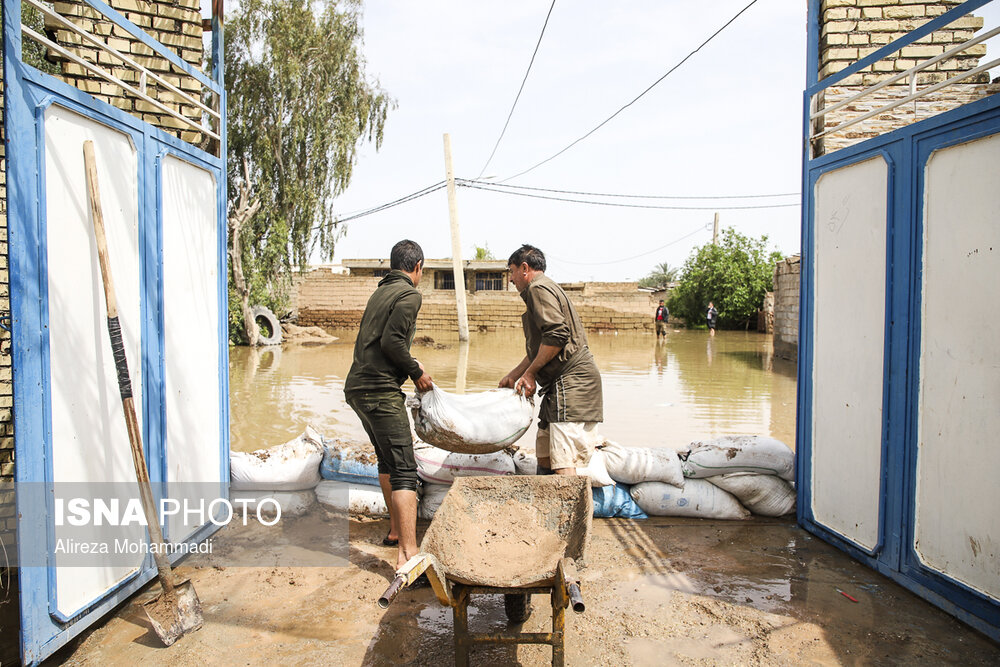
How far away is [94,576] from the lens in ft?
8.77

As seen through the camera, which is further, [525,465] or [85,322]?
[525,465]

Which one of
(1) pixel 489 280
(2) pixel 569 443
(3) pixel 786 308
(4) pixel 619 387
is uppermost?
(1) pixel 489 280

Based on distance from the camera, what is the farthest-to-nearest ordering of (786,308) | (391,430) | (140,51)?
(786,308) → (140,51) → (391,430)

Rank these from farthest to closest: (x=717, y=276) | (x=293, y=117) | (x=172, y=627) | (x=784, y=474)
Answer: (x=717, y=276), (x=293, y=117), (x=784, y=474), (x=172, y=627)

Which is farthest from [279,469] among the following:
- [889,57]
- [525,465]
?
[889,57]

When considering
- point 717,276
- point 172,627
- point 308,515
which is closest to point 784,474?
point 308,515

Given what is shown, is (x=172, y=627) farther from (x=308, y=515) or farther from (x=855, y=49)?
(x=855, y=49)

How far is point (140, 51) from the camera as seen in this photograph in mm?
3994

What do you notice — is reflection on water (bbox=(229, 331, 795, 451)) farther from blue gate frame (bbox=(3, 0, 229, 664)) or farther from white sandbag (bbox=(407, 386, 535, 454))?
blue gate frame (bbox=(3, 0, 229, 664))

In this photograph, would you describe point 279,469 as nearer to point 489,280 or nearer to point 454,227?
point 454,227

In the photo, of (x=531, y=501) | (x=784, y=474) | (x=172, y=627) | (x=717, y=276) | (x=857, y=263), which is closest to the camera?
(x=172, y=627)

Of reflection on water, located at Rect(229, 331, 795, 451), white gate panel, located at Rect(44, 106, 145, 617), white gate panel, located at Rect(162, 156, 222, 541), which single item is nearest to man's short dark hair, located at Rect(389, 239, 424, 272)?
white gate panel, located at Rect(162, 156, 222, 541)

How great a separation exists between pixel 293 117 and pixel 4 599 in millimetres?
17337

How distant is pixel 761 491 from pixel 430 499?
83.2 inches
